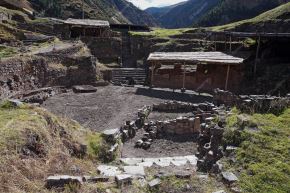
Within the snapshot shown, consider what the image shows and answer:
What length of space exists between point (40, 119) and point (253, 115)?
8413 millimetres

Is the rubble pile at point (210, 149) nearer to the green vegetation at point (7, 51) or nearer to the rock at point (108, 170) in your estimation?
the rock at point (108, 170)

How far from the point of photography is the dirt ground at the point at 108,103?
20.9m

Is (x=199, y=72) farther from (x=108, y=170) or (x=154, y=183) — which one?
(x=154, y=183)

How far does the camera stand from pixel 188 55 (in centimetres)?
3109

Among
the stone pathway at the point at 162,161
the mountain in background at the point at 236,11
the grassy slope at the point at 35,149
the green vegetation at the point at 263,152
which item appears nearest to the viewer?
the grassy slope at the point at 35,149

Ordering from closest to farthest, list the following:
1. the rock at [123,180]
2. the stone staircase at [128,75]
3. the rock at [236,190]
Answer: the rock at [236,190]
the rock at [123,180]
the stone staircase at [128,75]

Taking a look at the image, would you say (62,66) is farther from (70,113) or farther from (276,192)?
(276,192)

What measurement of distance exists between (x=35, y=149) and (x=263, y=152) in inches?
273

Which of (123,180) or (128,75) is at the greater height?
(123,180)

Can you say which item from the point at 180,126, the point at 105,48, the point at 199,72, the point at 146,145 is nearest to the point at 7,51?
the point at 105,48

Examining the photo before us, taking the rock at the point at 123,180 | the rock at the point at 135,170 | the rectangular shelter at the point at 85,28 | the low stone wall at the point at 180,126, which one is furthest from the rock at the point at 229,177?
the rectangular shelter at the point at 85,28

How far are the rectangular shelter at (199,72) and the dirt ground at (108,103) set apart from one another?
2445mm

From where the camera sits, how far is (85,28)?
4534 centimetres

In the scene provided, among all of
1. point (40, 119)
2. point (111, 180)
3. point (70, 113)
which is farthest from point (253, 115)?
point (70, 113)
